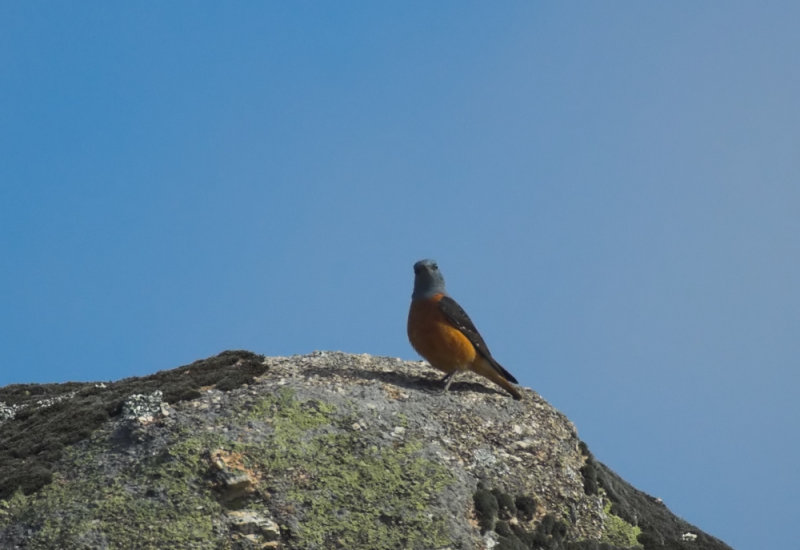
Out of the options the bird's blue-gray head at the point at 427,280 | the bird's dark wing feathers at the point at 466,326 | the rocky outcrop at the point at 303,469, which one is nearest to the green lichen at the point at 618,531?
the rocky outcrop at the point at 303,469

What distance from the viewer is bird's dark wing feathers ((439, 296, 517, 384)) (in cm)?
1426

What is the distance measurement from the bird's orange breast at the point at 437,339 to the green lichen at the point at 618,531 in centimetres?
304

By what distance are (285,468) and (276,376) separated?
7.33 ft

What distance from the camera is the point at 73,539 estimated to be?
10406 mm

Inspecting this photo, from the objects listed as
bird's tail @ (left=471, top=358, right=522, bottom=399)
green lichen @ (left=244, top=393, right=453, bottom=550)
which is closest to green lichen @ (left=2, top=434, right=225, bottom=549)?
green lichen @ (left=244, top=393, right=453, bottom=550)

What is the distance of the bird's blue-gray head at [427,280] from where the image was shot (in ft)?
47.5

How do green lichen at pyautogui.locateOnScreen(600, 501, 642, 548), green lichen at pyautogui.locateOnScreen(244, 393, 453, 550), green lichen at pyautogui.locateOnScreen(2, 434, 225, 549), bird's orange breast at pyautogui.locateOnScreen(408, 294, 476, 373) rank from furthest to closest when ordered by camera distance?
bird's orange breast at pyautogui.locateOnScreen(408, 294, 476, 373)
green lichen at pyautogui.locateOnScreen(600, 501, 642, 548)
green lichen at pyautogui.locateOnScreen(244, 393, 453, 550)
green lichen at pyautogui.locateOnScreen(2, 434, 225, 549)

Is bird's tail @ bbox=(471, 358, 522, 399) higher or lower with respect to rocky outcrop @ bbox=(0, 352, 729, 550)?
higher

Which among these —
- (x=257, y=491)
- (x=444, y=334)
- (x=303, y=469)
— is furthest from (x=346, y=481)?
(x=444, y=334)

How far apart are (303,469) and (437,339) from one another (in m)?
3.48

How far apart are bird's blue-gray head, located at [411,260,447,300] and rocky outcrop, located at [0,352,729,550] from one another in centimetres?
136

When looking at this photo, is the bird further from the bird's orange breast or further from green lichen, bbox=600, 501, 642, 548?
green lichen, bbox=600, 501, 642, 548

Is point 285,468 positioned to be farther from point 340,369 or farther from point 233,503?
point 340,369

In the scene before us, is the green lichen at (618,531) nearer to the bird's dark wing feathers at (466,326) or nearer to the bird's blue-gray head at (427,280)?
the bird's dark wing feathers at (466,326)
